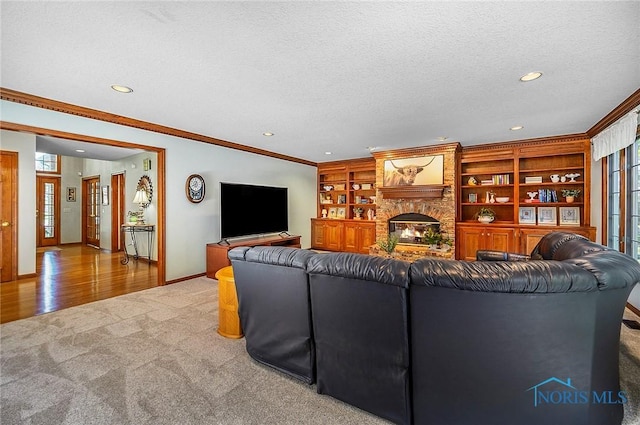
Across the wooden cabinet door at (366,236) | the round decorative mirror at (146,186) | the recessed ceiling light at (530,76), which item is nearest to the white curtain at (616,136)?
the recessed ceiling light at (530,76)

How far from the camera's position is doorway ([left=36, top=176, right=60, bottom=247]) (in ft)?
25.3

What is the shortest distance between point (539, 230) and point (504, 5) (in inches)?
185

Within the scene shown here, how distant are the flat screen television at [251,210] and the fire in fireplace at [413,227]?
8.34 ft

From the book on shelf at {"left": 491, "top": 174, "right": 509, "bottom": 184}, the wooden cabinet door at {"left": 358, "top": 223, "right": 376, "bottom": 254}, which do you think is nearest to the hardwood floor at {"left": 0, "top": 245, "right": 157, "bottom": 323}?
the wooden cabinet door at {"left": 358, "top": 223, "right": 376, "bottom": 254}

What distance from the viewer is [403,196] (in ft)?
19.9

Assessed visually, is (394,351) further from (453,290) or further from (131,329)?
(131,329)

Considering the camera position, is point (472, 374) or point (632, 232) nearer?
point (472, 374)

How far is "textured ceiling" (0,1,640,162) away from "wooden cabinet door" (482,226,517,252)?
2.18 m

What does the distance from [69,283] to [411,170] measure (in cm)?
639

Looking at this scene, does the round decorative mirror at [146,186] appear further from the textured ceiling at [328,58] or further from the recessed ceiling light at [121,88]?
the recessed ceiling light at [121,88]

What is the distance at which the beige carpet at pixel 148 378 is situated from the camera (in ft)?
5.59

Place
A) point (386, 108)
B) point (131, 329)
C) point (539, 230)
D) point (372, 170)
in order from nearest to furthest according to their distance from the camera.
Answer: point (131, 329)
point (386, 108)
point (539, 230)
point (372, 170)

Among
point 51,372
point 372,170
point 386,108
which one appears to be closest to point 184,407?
point 51,372

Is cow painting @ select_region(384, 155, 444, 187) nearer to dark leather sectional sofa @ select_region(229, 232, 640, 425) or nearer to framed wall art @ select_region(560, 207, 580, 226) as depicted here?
framed wall art @ select_region(560, 207, 580, 226)
